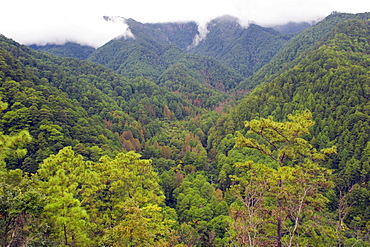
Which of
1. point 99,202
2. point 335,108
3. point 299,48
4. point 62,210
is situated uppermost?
point 299,48

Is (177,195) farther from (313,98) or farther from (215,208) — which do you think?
(313,98)

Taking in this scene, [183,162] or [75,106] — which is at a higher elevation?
[75,106]

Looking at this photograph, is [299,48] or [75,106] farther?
[299,48]

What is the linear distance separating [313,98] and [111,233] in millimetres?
75421

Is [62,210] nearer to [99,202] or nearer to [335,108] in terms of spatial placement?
[99,202]

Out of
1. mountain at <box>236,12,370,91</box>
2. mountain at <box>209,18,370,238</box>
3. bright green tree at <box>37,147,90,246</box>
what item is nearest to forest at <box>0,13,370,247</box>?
bright green tree at <box>37,147,90,246</box>

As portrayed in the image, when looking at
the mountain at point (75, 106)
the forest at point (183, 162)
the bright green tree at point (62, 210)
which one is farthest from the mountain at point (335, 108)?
the bright green tree at point (62, 210)

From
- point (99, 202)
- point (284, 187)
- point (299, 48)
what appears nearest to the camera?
point (284, 187)

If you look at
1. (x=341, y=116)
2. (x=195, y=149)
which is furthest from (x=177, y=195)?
(x=341, y=116)

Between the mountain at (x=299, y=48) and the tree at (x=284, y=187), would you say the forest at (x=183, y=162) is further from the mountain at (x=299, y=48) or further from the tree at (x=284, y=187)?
the mountain at (x=299, y=48)

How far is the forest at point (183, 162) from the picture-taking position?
15.9m

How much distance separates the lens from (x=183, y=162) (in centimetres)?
7194

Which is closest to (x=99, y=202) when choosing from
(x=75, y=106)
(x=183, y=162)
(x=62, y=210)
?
(x=62, y=210)

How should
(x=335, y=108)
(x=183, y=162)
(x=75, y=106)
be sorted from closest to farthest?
1. (x=335, y=108)
2. (x=75, y=106)
3. (x=183, y=162)
